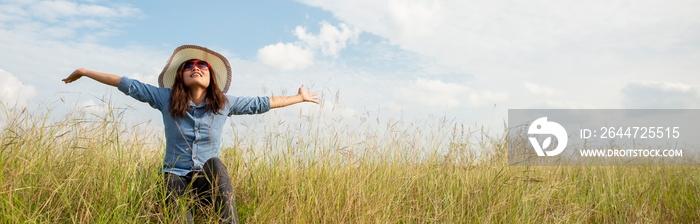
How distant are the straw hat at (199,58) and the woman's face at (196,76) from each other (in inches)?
7.0

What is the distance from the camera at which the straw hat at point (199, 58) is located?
374 cm

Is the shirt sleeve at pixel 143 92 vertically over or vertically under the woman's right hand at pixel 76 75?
under

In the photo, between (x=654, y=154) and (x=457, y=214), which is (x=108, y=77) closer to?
(x=457, y=214)

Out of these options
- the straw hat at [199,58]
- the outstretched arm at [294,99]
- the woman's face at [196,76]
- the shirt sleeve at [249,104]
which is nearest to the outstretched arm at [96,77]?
the straw hat at [199,58]

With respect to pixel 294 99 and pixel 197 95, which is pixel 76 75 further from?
pixel 294 99

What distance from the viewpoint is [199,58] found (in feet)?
12.5

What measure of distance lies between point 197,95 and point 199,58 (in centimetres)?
41

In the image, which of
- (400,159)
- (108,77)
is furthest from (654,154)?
(108,77)

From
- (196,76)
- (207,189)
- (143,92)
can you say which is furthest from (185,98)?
(207,189)

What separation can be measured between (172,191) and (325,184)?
1.04 m

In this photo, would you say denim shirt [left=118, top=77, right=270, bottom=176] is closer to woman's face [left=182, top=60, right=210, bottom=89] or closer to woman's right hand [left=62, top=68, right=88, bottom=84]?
woman's face [left=182, top=60, right=210, bottom=89]

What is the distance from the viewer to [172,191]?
3020 mm

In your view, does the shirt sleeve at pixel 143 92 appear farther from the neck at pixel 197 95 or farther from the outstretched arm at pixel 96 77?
the neck at pixel 197 95

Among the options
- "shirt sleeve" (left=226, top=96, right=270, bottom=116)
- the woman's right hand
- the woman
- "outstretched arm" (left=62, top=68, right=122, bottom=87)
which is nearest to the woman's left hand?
the woman
